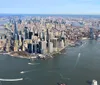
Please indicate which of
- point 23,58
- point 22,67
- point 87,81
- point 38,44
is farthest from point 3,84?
point 38,44

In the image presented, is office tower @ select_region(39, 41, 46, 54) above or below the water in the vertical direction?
above

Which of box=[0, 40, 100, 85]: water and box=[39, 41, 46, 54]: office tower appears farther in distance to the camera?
box=[39, 41, 46, 54]: office tower

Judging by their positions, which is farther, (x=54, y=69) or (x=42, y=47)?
(x=42, y=47)

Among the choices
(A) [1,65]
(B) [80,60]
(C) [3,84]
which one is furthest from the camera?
(B) [80,60]

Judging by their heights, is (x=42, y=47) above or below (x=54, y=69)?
above

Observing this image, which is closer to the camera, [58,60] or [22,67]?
[22,67]

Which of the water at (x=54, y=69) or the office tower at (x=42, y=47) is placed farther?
the office tower at (x=42, y=47)

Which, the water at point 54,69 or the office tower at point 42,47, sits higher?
the office tower at point 42,47

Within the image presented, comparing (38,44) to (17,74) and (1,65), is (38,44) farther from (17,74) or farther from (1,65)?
(17,74)
